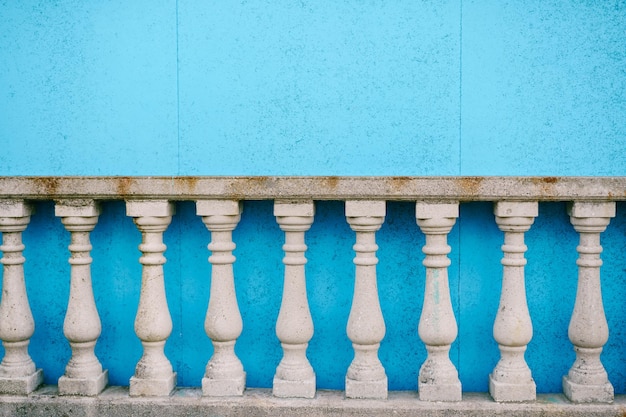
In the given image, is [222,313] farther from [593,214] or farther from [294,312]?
[593,214]

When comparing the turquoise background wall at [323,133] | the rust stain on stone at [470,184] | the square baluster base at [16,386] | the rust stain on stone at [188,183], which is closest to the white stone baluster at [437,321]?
the rust stain on stone at [470,184]

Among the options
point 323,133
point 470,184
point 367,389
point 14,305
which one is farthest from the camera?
point 323,133

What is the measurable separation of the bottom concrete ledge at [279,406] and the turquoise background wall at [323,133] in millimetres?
255

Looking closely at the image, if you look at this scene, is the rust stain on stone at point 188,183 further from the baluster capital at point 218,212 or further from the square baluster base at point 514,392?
the square baluster base at point 514,392

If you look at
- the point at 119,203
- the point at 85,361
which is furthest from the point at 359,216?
the point at 85,361

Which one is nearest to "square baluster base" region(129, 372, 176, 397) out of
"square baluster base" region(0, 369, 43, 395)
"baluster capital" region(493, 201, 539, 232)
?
"square baluster base" region(0, 369, 43, 395)

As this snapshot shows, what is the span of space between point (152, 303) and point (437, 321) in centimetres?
118

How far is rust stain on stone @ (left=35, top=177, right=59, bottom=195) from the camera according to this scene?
8.00 ft

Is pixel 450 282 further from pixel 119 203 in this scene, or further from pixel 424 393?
pixel 119 203

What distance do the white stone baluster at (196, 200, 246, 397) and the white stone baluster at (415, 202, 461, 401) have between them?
0.76 m

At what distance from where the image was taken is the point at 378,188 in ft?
7.68

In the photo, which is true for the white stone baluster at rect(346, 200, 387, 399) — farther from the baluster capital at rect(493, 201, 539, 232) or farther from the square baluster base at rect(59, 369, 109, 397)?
the square baluster base at rect(59, 369, 109, 397)

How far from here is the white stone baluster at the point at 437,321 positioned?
240cm

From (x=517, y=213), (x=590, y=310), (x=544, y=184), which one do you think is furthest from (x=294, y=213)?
(x=590, y=310)
